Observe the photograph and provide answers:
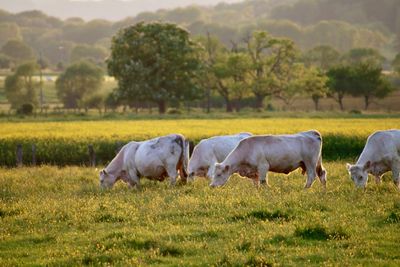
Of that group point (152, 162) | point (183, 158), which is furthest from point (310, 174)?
point (152, 162)

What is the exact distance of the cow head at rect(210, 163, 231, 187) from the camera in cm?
1764

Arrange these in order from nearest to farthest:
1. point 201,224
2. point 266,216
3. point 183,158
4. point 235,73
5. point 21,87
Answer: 1. point 201,224
2. point 266,216
3. point 183,158
4. point 235,73
5. point 21,87

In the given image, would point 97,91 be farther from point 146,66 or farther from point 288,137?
point 288,137

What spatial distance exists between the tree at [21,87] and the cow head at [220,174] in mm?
82862

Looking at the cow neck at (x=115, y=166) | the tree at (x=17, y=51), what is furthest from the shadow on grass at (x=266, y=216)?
the tree at (x=17, y=51)

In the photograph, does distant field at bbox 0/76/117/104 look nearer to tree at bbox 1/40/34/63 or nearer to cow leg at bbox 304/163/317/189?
tree at bbox 1/40/34/63

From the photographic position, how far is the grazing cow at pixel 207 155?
20453 mm

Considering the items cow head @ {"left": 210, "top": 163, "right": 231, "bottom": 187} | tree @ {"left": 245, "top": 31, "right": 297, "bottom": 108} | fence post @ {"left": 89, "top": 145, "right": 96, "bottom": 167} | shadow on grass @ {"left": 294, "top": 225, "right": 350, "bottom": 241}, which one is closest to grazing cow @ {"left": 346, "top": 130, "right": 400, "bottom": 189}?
cow head @ {"left": 210, "top": 163, "right": 231, "bottom": 187}

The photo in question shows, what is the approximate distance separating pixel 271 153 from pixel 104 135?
17.7 metres

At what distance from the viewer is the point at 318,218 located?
41.6ft

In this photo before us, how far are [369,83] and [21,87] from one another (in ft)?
169

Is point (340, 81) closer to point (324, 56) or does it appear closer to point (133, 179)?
point (324, 56)

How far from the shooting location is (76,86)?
104 metres

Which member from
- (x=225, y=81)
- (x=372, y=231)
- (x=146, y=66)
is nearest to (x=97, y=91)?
(x=225, y=81)
